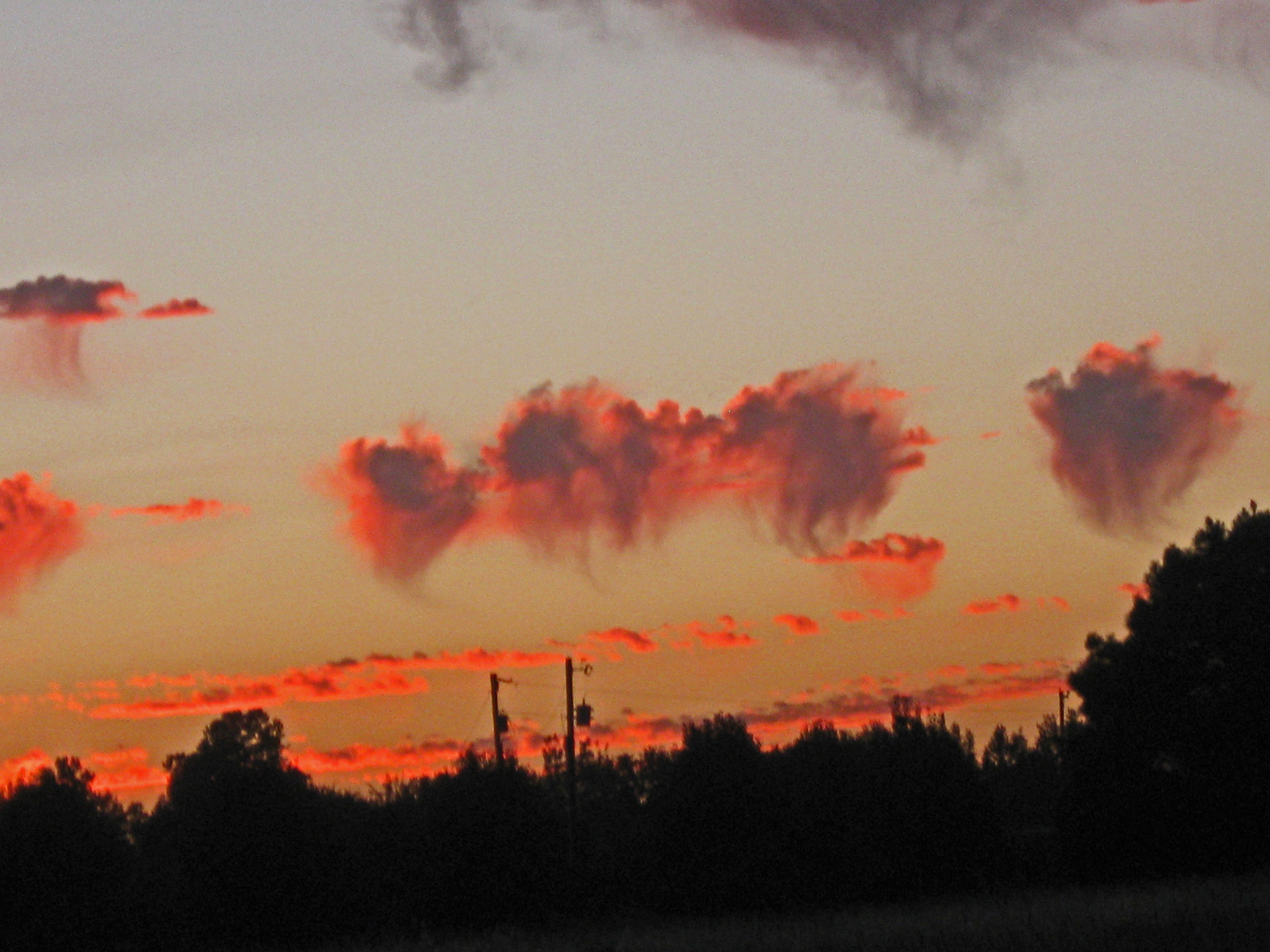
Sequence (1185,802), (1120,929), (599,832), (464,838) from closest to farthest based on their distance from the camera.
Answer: (1120,929)
(464,838)
(1185,802)
(599,832)

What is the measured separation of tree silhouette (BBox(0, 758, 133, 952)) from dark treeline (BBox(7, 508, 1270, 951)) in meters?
0.05

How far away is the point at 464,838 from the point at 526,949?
16.6 m

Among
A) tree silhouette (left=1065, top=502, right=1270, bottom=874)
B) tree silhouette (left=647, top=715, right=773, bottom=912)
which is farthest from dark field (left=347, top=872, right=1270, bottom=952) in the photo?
tree silhouette (left=1065, top=502, right=1270, bottom=874)

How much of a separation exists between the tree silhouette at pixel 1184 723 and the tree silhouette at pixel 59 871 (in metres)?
29.4

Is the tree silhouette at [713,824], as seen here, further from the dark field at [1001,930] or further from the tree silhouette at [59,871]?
the tree silhouette at [59,871]

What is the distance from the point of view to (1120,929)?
31.4 m

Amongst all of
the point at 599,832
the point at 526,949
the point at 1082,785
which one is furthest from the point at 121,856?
the point at 1082,785

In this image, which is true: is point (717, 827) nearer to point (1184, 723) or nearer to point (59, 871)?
point (1184, 723)

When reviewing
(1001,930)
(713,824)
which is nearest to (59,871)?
(713,824)

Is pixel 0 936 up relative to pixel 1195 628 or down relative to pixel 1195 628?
down

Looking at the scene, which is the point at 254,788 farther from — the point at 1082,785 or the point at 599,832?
the point at 1082,785

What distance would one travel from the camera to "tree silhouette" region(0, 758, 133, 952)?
49438mm

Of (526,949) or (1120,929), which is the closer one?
(1120,929)

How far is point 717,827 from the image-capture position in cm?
Result: 5400
